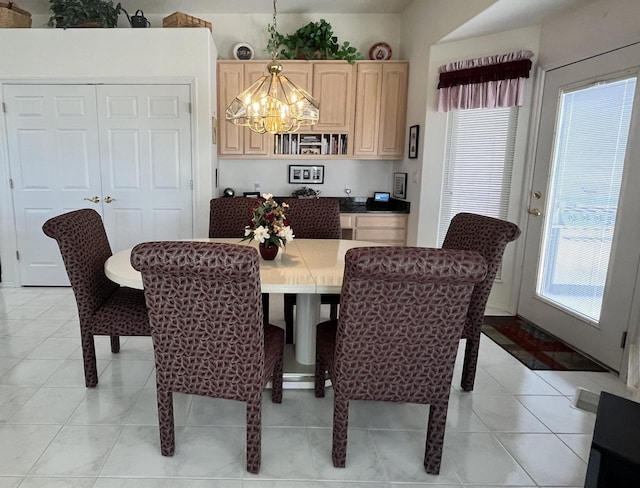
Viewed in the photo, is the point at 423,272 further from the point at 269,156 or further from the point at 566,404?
the point at 269,156

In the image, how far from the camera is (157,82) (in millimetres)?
3676

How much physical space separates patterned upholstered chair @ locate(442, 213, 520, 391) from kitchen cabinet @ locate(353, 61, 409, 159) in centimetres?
211

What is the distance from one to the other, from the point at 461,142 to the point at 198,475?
3178 mm

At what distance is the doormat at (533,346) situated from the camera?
8.63 ft

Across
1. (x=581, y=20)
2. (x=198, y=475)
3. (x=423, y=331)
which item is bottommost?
(x=198, y=475)

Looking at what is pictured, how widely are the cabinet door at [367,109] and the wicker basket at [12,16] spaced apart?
3125 millimetres

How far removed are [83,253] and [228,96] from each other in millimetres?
2622

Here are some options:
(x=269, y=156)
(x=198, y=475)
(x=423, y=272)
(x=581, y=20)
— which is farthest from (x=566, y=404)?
(x=269, y=156)

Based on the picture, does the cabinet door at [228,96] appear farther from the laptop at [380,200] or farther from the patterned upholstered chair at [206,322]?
the patterned upholstered chair at [206,322]

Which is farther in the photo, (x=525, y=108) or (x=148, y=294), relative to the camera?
(x=525, y=108)

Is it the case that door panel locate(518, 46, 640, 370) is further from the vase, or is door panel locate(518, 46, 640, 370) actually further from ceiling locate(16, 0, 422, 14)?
the vase

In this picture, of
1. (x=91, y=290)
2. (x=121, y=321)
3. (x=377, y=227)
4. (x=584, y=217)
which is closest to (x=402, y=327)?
(x=121, y=321)

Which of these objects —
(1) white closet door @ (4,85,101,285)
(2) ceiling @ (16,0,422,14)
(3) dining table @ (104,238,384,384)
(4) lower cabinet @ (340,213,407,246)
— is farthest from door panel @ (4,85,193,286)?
(3) dining table @ (104,238,384,384)

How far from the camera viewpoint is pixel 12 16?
362 cm
